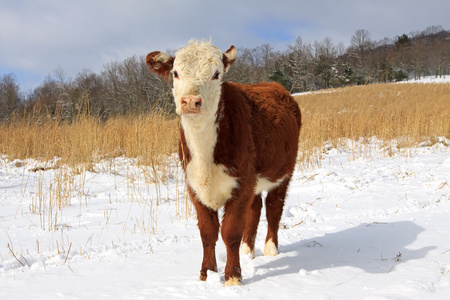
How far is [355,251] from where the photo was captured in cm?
332

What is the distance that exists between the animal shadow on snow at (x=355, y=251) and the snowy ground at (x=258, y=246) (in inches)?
0.4

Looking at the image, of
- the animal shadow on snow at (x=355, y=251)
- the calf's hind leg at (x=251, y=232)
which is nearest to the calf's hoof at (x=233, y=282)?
the animal shadow on snow at (x=355, y=251)

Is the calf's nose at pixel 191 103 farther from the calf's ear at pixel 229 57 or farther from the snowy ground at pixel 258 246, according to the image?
the snowy ground at pixel 258 246

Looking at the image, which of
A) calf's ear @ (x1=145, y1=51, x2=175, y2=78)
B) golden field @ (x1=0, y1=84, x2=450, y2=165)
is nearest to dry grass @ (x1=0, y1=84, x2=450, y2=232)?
golden field @ (x1=0, y1=84, x2=450, y2=165)

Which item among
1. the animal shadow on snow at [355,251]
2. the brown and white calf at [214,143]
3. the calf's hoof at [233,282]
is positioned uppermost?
the brown and white calf at [214,143]

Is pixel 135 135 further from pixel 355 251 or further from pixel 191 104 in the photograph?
pixel 191 104

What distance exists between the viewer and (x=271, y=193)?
384cm

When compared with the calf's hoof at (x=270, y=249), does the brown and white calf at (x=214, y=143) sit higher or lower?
higher

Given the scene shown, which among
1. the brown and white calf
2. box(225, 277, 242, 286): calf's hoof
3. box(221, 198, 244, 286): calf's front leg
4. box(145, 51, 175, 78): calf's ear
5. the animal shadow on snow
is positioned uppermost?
box(145, 51, 175, 78): calf's ear

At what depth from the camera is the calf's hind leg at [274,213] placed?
3.50m

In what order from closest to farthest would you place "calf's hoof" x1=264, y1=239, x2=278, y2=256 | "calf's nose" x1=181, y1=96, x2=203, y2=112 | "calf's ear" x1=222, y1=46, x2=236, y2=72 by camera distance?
1. "calf's nose" x1=181, y1=96, x2=203, y2=112
2. "calf's ear" x1=222, y1=46, x2=236, y2=72
3. "calf's hoof" x1=264, y1=239, x2=278, y2=256

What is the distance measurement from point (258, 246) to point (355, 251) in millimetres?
1052

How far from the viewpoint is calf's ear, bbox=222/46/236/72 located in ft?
9.18

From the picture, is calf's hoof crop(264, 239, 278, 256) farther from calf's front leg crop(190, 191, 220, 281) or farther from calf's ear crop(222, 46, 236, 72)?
calf's ear crop(222, 46, 236, 72)
